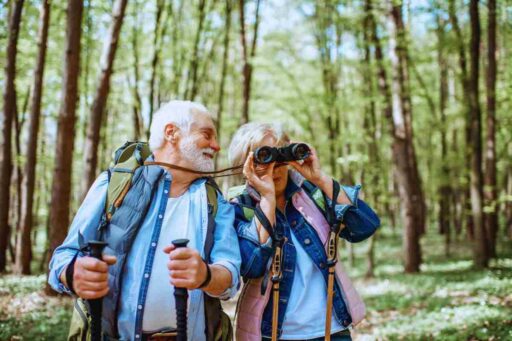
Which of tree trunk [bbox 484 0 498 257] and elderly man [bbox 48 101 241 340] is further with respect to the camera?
tree trunk [bbox 484 0 498 257]

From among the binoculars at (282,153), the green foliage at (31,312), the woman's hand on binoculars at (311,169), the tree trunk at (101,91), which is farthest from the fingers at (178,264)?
the tree trunk at (101,91)

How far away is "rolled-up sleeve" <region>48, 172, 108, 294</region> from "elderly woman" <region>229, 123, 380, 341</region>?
0.72 m

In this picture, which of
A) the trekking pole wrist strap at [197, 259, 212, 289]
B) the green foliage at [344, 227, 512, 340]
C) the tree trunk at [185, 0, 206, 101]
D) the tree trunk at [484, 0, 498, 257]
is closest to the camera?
the trekking pole wrist strap at [197, 259, 212, 289]

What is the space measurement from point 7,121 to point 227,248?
10.9 meters

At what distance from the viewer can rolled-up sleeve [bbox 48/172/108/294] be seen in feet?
6.97

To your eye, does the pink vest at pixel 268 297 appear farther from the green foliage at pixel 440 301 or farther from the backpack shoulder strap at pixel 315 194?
the green foliage at pixel 440 301

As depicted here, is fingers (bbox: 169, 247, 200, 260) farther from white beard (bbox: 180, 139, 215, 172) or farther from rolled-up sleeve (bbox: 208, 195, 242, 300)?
white beard (bbox: 180, 139, 215, 172)

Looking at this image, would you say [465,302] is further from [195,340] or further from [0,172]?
[0,172]

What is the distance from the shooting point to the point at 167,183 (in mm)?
2416

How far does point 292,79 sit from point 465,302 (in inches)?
553

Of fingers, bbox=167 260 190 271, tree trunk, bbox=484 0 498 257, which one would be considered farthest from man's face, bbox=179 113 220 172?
tree trunk, bbox=484 0 498 257

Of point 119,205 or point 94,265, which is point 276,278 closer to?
point 119,205

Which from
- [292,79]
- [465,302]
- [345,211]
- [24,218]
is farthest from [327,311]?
[292,79]

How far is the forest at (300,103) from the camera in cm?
817
